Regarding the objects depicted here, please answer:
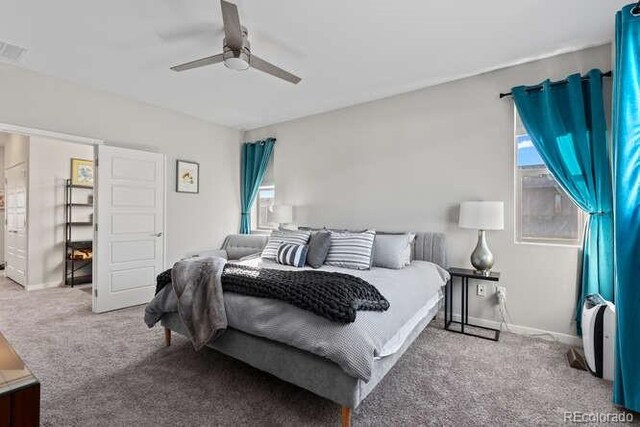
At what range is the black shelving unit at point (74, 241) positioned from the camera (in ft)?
16.7

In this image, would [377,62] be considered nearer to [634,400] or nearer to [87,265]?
[634,400]

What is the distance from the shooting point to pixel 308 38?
264 cm

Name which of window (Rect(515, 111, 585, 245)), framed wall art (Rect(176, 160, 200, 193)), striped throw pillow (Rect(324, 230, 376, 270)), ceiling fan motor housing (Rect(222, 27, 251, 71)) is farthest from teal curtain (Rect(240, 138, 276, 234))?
window (Rect(515, 111, 585, 245))

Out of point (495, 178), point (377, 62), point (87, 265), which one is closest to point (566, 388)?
point (495, 178)

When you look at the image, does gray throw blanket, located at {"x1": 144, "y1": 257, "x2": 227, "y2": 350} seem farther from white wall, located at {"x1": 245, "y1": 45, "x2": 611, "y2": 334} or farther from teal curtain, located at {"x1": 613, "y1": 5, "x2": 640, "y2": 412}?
teal curtain, located at {"x1": 613, "y1": 5, "x2": 640, "y2": 412}

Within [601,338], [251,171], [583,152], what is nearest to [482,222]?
[583,152]

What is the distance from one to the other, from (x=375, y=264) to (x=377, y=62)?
201 centimetres

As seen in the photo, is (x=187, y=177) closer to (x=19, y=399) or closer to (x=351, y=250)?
(x=351, y=250)

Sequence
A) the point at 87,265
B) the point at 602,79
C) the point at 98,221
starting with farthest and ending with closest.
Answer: the point at 87,265, the point at 98,221, the point at 602,79

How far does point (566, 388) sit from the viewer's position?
2125 millimetres

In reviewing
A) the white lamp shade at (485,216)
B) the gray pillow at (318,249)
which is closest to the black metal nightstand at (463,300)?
the white lamp shade at (485,216)

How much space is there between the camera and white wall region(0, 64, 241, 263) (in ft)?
10.7

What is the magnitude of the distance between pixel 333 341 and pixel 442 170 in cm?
258

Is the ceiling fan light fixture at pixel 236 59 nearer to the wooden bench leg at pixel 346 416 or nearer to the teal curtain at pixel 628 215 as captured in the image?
the wooden bench leg at pixel 346 416
